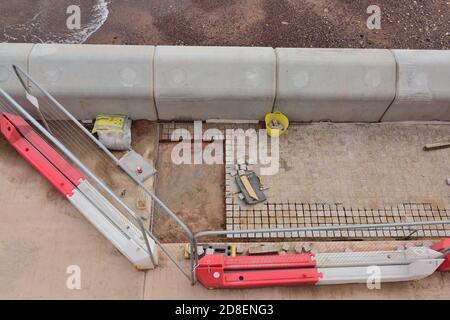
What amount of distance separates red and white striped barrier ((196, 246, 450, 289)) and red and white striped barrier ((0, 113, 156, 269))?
0.93m

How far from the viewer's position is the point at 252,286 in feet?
18.7

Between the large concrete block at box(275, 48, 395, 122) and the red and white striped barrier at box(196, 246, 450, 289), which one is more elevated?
the large concrete block at box(275, 48, 395, 122)

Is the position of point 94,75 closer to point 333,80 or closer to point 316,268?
point 333,80

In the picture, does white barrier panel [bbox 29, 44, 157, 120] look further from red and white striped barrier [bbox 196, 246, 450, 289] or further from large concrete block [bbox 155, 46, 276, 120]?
red and white striped barrier [bbox 196, 246, 450, 289]

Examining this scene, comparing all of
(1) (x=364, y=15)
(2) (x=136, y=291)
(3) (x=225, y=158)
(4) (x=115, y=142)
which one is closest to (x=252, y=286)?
(2) (x=136, y=291)

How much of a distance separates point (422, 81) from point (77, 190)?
17.9 ft

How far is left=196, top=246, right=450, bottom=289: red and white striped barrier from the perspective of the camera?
5.61 m

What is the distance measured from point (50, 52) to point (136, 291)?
152 inches

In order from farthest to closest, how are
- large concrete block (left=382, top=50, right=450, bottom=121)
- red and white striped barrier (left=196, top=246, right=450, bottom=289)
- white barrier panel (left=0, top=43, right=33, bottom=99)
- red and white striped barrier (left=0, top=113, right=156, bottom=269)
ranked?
large concrete block (left=382, top=50, right=450, bottom=121), white barrier panel (left=0, top=43, right=33, bottom=99), red and white striped barrier (left=0, top=113, right=156, bottom=269), red and white striped barrier (left=196, top=246, right=450, bottom=289)

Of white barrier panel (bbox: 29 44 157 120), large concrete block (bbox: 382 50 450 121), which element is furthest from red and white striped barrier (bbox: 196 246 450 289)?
white barrier panel (bbox: 29 44 157 120)

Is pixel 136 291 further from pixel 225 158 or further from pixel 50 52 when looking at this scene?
pixel 50 52

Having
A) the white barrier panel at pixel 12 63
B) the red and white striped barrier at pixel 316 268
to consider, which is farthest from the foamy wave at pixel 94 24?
the red and white striped barrier at pixel 316 268

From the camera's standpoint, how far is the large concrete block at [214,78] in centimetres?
682
